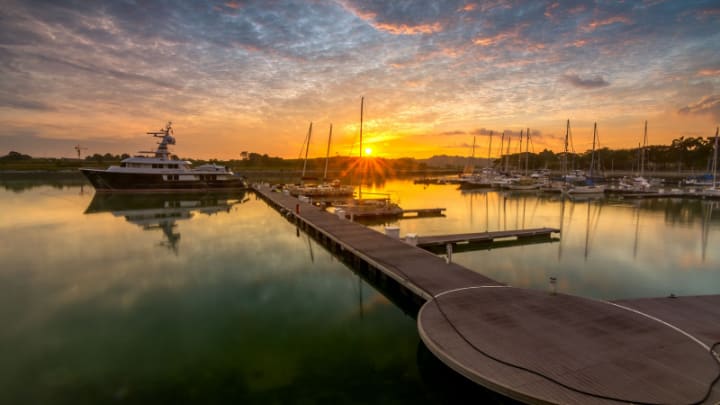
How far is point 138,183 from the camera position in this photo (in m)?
41.9

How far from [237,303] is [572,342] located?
27.7 feet

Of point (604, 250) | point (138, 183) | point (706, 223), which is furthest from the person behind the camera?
point (138, 183)

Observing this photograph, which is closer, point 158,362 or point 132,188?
point 158,362

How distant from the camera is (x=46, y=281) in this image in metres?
12.5

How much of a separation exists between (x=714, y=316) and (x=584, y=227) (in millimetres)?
17788

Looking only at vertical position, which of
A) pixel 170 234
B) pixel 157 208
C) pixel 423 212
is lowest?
pixel 170 234

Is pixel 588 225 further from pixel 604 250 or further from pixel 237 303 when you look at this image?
pixel 237 303

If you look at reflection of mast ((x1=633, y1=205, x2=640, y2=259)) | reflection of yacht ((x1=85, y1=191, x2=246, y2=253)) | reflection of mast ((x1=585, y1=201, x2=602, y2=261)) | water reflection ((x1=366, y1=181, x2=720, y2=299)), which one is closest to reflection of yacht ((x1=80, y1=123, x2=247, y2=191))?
reflection of yacht ((x1=85, y1=191, x2=246, y2=253))

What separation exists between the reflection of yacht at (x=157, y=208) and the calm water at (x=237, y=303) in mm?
446

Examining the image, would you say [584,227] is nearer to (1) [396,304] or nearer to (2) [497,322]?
(1) [396,304]

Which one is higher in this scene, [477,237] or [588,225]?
[477,237]

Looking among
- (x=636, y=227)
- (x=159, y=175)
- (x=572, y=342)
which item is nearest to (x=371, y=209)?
(x=636, y=227)

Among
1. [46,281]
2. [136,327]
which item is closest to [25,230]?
[46,281]

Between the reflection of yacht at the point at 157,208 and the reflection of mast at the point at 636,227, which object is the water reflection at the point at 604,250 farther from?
the reflection of yacht at the point at 157,208
